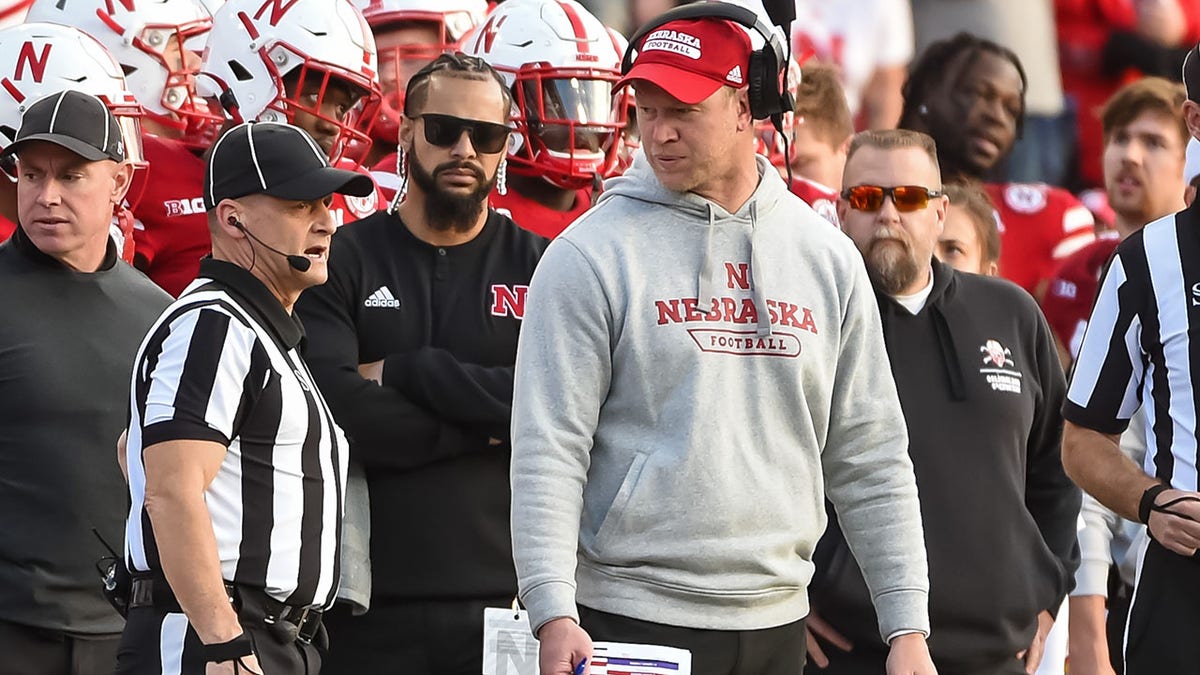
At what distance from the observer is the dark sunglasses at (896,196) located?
5.55 meters

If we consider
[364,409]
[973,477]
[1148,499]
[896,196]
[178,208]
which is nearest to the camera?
[1148,499]

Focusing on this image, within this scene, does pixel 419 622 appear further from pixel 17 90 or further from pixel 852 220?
pixel 17 90

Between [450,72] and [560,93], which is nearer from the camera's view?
[450,72]

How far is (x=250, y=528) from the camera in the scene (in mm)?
4234

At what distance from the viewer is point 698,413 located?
3957 mm

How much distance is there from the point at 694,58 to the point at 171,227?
2.56 meters

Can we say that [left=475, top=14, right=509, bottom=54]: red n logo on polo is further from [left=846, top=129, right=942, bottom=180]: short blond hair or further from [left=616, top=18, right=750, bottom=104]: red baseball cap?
[left=616, top=18, right=750, bottom=104]: red baseball cap

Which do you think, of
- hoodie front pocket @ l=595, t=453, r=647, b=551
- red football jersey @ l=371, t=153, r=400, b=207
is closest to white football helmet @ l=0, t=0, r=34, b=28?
red football jersey @ l=371, t=153, r=400, b=207

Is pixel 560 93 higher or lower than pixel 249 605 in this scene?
higher

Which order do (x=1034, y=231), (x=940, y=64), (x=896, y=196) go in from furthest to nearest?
(x=940, y=64), (x=1034, y=231), (x=896, y=196)

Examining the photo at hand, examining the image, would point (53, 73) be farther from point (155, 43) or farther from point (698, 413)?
point (698, 413)

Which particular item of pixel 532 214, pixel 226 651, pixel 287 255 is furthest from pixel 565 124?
pixel 226 651

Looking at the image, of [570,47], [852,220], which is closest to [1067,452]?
[852,220]

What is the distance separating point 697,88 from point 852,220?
161cm
